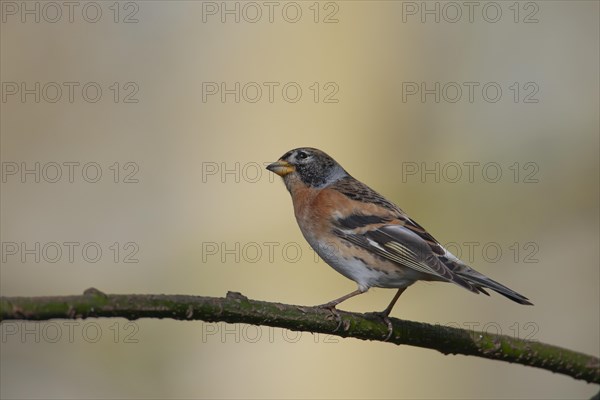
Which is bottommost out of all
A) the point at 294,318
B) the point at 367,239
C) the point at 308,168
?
the point at 294,318

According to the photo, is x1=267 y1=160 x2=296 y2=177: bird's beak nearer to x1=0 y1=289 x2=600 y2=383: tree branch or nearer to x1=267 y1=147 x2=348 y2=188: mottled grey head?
x1=267 y1=147 x2=348 y2=188: mottled grey head

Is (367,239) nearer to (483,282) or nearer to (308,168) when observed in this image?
(483,282)

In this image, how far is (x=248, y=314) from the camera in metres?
3.20

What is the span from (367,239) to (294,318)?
5.95 ft

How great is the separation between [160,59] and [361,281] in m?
4.13

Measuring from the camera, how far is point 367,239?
16.9 feet

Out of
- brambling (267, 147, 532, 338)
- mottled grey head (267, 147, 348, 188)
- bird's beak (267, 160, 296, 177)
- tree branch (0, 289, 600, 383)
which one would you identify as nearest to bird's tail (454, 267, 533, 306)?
brambling (267, 147, 532, 338)

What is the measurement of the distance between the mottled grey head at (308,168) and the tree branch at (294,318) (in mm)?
1979

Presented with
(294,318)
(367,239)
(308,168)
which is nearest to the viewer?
(294,318)

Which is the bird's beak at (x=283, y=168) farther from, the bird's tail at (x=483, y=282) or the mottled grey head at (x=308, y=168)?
the bird's tail at (x=483, y=282)

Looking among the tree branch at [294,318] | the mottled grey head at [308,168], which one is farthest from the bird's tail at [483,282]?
the mottled grey head at [308,168]

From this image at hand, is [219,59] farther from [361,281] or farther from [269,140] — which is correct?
[361,281]

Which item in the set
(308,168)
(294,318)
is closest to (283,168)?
(308,168)

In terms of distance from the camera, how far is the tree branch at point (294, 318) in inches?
108
